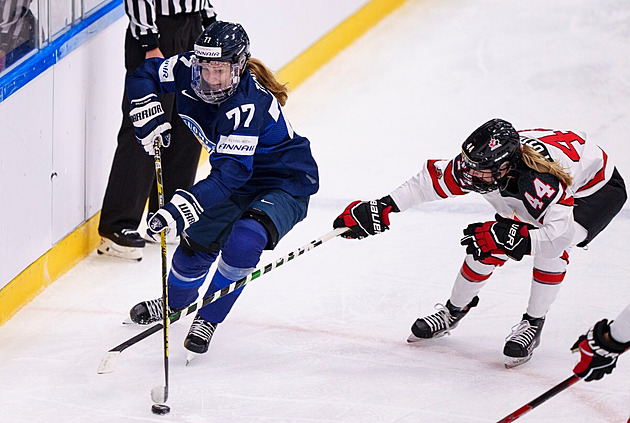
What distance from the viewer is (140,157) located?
419 cm

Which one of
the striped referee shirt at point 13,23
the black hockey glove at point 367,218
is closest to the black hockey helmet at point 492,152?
the black hockey glove at point 367,218

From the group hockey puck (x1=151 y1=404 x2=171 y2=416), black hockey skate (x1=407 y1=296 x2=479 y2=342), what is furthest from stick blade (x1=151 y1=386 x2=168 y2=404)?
black hockey skate (x1=407 y1=296 x2=479 y2=342)

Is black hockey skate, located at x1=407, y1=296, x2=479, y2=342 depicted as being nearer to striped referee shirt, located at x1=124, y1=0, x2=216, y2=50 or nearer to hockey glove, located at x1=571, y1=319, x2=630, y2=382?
hockey glove, located at x1=571, y1=319, x2=630, y2=382

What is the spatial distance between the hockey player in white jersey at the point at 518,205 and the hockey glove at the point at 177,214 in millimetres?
537

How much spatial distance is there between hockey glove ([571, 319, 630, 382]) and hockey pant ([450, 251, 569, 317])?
0.80 metres

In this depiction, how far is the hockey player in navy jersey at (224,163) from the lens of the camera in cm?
314

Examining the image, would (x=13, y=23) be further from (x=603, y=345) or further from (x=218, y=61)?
(x=603, y=345)

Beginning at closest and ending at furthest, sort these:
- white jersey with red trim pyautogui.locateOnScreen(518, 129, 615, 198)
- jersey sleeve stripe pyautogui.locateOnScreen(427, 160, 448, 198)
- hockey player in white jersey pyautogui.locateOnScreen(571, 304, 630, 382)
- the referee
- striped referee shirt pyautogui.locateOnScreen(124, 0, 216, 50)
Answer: hockey player in white jersey pyautogui.locateOnScreen(571, 304, 630, 382) < white jersey with red trim pyautogui.locateOnScreen(518, 129, 615, 198) < jersey sleeve stripe pyautogui.locateOnScreen(427, 160, 448, 198) < striped referee shirt pyautogui.locateOnScreen(124, 0, 216, 50) < the referee

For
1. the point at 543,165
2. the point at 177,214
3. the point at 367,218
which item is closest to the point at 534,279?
the point at 543,165

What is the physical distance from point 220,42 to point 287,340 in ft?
3.47

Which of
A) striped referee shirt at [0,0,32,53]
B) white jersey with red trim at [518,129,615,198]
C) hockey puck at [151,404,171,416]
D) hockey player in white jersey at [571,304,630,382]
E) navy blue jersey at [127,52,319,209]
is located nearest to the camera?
hockey player in white jersey at [571,304,630,382]

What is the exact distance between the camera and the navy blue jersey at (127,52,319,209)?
315 cm

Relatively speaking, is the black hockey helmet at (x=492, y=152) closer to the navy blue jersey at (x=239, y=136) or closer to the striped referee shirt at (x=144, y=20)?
the navy blue jersey at (x=239, y=136)

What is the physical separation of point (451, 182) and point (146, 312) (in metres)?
1.12
